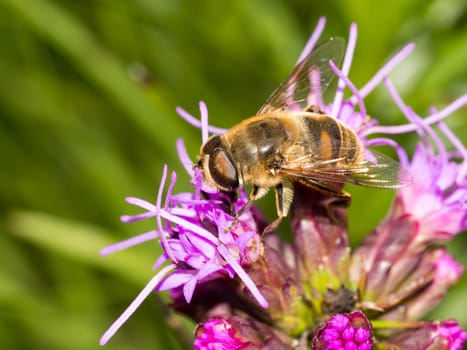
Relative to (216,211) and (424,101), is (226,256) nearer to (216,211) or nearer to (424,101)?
(216,211)

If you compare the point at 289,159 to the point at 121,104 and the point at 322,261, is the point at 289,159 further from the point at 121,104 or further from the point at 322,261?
the point at 121,104

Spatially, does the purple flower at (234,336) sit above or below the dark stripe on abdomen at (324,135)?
below

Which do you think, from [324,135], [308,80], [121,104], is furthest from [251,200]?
[121,104]

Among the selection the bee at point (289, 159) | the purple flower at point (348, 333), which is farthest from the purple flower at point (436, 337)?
the bee at point (289, 159)

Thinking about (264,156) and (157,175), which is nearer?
(264,156)

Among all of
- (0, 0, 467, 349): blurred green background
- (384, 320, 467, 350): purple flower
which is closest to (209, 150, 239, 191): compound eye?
(384, 320, 467, 350): purple flower

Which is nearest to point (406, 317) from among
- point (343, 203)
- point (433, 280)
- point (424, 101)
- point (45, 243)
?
point (433, 280)

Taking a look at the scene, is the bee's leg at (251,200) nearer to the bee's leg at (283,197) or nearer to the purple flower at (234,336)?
the bee's leg at (283,197)
